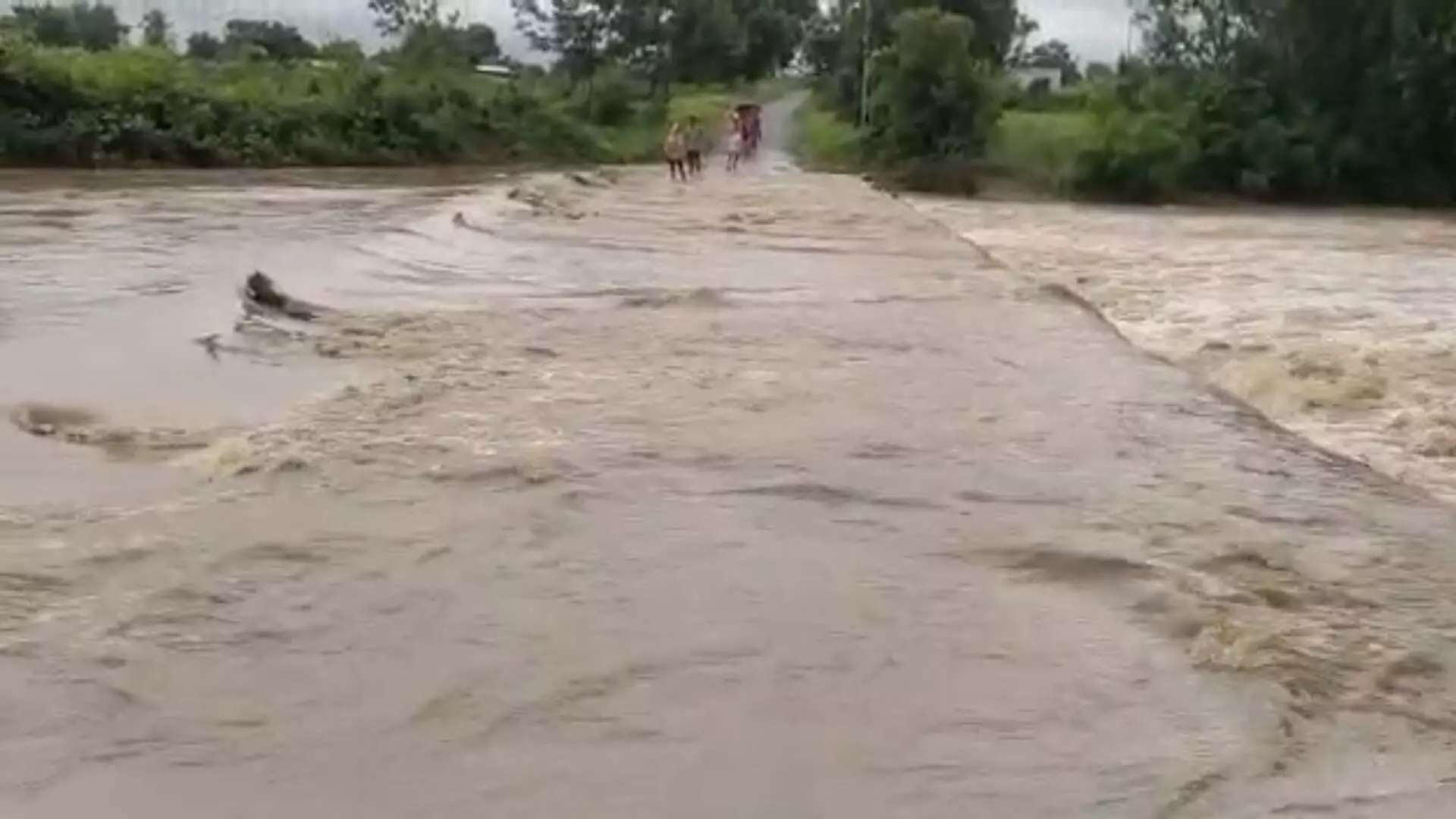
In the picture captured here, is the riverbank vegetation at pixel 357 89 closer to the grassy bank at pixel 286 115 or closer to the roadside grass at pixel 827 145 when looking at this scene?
the grassy bank at pixel 286 115

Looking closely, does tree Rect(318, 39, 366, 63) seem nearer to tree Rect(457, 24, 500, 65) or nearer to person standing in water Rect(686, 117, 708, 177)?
tree Rect(457, 24, 500, 65)

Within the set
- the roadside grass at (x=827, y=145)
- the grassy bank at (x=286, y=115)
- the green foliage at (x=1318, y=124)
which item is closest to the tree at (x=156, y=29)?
the grassy bank at (x=286, y=115)

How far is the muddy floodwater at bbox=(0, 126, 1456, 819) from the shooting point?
5.44 meters

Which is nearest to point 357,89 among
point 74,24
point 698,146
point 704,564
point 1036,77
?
point 698,146

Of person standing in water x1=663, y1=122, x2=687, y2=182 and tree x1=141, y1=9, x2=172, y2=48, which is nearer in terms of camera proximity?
person standing in water x1=663, y1=122, x2=687, y2=182

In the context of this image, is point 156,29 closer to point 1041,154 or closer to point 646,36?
point 646,36

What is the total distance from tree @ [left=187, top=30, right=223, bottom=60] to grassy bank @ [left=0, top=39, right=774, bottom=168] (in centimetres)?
779

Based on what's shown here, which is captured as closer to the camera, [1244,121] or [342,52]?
[1244,121]

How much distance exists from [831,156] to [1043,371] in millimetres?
30718

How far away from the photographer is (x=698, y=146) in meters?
38.0

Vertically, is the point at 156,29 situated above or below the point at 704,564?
above

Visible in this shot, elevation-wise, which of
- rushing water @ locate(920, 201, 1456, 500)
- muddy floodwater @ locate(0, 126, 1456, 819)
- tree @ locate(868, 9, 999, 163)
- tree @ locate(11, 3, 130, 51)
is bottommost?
rushing water @ locate(920, 201, 1456, 500)

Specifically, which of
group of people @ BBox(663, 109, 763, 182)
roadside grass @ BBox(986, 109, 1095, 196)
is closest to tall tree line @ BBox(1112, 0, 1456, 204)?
roadside grass @ BBox(986, 109, 1095, 196)

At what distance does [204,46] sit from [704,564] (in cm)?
5556
